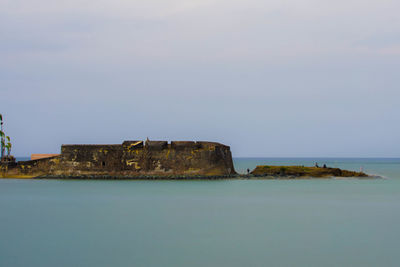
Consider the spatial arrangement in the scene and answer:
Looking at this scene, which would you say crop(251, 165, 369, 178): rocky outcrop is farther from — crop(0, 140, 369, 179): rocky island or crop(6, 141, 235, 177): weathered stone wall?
crop(6, 141, 235, 177): weathered stone wall

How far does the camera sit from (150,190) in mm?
19297

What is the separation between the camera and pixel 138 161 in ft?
80.5

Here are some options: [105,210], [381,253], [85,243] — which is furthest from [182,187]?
[381,253]

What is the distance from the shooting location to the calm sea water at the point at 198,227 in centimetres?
831

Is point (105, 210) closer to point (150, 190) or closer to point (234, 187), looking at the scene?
point (150, 190)

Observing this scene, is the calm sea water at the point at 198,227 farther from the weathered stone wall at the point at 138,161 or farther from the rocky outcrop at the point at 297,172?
the rocky outcrop at the point at 297,172

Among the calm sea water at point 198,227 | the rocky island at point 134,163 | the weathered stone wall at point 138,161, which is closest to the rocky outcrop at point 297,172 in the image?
the rocky island at point 134,163

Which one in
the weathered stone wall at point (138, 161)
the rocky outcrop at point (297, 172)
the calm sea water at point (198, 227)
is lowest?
the calm sea water at point (198, 227)

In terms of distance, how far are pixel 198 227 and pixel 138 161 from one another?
13.8m

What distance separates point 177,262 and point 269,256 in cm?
176

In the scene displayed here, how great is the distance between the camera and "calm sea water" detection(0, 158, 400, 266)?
327 inches

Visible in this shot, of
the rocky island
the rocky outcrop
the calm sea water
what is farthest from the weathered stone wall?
the calm sea water

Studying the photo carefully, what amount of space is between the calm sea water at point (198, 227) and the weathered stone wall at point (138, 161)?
15.8ft

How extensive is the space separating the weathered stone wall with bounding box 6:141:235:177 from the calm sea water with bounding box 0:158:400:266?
4819 mm
